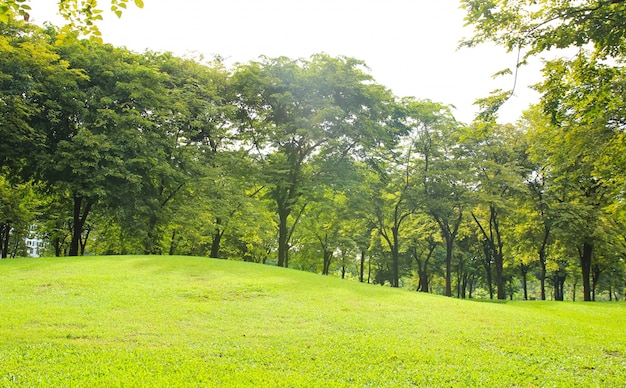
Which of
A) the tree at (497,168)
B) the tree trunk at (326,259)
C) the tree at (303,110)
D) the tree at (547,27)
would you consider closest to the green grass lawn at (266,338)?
the tree at (547,27)

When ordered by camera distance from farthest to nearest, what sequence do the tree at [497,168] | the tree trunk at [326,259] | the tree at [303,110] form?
the tree trunk at [326,259], the tree at [497,168], the tree at [303,110]

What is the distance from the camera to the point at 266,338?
7473 mm

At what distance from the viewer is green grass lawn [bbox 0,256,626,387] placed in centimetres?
551

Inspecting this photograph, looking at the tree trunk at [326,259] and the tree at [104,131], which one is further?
the tree trunk at [326,259]

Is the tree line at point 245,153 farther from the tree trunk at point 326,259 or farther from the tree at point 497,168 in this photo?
the tree trunk at point 326,259

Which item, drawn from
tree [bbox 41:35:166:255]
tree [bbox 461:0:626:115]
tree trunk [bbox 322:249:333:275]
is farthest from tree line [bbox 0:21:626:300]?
tree trunk [bbox 322:249:333:275]

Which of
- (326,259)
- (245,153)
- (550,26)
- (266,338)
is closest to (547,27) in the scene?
(550,26)

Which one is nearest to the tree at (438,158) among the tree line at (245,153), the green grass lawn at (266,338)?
the tree line at (245,153)

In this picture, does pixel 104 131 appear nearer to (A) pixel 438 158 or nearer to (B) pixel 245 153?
(B) pixel 245 153

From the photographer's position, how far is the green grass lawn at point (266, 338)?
A: 18.1 feet

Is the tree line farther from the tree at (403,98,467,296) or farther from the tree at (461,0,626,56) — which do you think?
the tree at (461,0,626,56)

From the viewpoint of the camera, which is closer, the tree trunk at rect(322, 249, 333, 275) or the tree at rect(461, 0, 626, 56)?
the tree at rect(461, 0, 626, 56)

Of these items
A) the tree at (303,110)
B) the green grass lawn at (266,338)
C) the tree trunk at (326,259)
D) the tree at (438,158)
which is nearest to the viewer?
the green grass lawn at (266,338)

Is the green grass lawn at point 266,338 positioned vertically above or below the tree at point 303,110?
below
